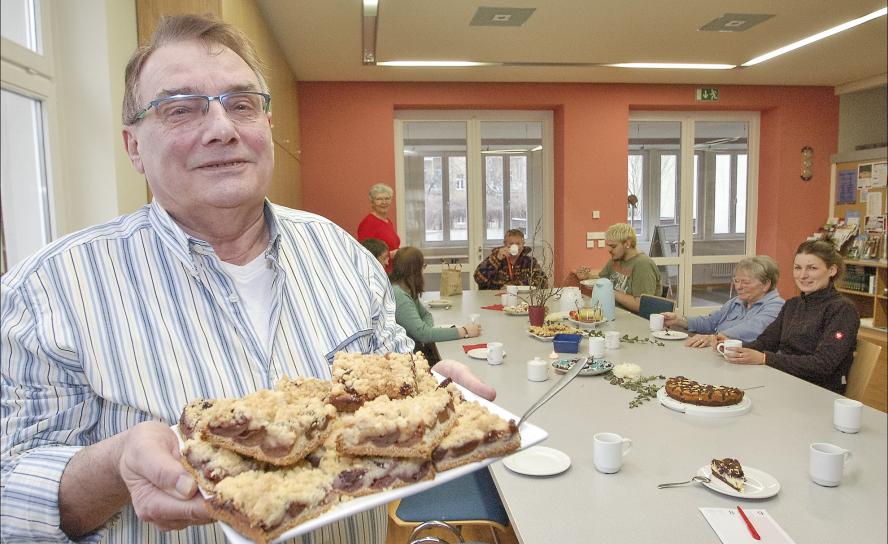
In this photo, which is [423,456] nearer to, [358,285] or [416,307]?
[358,285]

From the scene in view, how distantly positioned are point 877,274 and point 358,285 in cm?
666

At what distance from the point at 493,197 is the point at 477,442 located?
6682mm

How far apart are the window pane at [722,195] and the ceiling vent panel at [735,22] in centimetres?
299

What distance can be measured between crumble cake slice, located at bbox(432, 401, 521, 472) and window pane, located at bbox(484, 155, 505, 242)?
642 cm

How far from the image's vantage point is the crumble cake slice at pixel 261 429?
0.74 m

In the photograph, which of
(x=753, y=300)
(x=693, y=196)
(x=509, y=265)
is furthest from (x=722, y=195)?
(x=753, y=300)

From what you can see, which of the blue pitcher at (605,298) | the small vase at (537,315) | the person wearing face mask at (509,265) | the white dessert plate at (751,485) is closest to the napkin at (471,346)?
the small vase at (537,315)

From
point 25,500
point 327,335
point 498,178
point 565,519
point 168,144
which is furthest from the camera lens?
point 498,178

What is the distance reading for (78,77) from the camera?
2359 mm

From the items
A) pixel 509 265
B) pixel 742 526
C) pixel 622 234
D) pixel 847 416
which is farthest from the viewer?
pixel 509 265

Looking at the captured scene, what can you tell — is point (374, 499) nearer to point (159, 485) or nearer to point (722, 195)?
point (159, 485)

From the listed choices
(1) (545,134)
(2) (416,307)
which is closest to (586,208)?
(1) (545,134)

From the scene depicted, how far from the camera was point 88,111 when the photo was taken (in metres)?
2.38

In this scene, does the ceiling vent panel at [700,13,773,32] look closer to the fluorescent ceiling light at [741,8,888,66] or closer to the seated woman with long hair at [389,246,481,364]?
the fluorescent ceiling light at [741,8,888,66]
